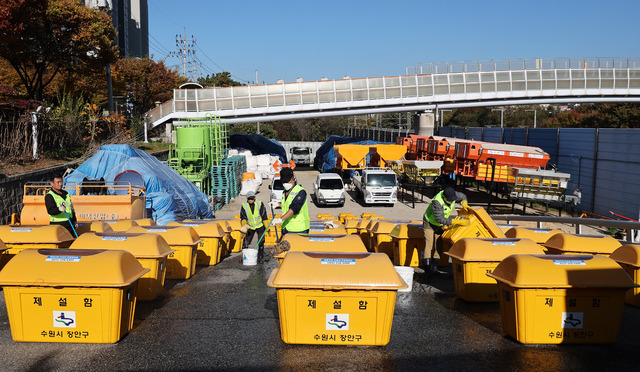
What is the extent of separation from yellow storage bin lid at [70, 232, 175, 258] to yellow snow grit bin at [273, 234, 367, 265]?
70.7 inches

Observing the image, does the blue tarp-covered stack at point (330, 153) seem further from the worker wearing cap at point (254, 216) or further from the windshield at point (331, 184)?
the worker wearing cap at point (254, 216)

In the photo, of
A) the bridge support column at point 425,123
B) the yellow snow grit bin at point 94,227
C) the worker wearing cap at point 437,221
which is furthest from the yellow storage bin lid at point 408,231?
the bridge support column at point 425,123

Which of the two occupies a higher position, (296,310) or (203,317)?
(296,310)

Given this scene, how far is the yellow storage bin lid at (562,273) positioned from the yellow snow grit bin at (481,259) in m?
1.53

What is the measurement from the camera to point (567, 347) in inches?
255

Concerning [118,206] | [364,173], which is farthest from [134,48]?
[118,206]

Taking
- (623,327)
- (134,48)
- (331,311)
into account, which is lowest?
(623,327)

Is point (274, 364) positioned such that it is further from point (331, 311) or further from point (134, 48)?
point (134, 48)

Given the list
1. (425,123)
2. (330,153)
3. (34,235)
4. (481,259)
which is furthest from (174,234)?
(425,123)

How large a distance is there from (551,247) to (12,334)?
783cm

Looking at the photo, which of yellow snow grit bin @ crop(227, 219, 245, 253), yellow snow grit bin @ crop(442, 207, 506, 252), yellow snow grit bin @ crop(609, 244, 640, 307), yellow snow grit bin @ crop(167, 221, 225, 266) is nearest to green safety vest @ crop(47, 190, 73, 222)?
yellow snow grit bin @ crop(167, 221, 225, 266)

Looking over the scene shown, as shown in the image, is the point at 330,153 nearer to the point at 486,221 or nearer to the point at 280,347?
the point at 486,221

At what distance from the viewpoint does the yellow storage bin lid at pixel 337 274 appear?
601cm

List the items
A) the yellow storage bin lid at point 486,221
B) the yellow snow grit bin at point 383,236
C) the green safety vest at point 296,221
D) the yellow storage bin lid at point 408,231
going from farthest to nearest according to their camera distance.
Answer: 1. the yellow snow grit bin at point 383,236
2. the yellow storage bin lid at point 408,231
3. the yellow storage bin lid at point 486,221
4. the green safety vest at point 296,221
